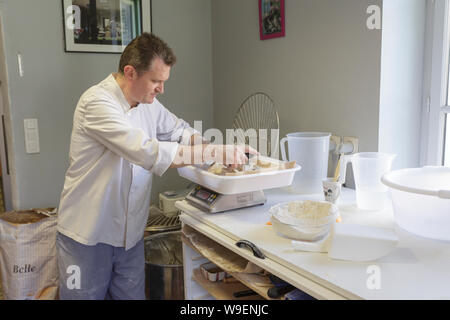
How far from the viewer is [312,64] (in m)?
1.96

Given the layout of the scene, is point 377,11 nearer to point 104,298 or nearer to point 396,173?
point 396,173

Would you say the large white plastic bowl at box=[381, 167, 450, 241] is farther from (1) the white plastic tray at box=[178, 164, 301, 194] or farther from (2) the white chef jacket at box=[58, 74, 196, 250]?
(2) the white chef jacket at box=[58, 74, 196, 250]

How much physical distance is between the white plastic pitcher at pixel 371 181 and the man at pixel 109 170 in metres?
0.45

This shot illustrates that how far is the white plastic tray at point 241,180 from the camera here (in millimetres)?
1436

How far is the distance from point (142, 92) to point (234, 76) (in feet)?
3.55

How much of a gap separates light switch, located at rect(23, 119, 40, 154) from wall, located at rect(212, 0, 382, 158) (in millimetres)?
1180

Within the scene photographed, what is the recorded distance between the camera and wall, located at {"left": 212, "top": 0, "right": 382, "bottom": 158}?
1704 millimetres

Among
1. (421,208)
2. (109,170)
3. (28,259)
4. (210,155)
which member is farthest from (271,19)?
(28,259)

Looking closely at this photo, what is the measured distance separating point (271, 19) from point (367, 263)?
153cm

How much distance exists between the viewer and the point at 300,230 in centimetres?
122

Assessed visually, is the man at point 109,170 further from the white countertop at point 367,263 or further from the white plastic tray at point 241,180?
the white countertop at point 367,263

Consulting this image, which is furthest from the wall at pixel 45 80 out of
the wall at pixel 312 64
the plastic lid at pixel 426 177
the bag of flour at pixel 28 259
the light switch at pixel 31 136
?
the plastic lid at pixel 426 177

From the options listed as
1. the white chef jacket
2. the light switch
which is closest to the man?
the white chef jacket

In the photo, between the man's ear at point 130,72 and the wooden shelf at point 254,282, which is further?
the man's ear at point 130,72
